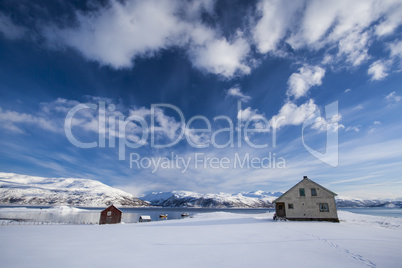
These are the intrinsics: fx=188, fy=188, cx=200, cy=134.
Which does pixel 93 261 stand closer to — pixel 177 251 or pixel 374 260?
pixel 177 251

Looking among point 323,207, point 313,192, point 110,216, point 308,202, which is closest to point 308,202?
point 308,202

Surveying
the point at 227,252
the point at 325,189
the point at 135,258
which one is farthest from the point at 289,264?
the point at 325,189

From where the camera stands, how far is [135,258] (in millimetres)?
10852

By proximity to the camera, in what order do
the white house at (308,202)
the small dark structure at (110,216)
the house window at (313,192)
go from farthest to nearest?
the small dark structure at (110,216) → the house window at (313,192) → the white house at (308,202)

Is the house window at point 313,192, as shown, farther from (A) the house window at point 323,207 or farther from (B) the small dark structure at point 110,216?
(B) the small dark structure at point 110,216

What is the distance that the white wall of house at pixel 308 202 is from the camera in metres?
35.0

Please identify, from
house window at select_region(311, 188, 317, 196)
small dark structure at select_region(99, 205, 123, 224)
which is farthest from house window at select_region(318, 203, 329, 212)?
small dark structure at select_region(99, 205, 123, 224)

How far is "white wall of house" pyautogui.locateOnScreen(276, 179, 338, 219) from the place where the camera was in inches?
1379

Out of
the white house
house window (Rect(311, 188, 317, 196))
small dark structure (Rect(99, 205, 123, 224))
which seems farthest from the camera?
small dark structure (Rect(99, 205, 123, 224))

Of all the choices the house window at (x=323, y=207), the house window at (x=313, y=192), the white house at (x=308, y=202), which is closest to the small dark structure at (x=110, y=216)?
the white house at (x=308, y=202)

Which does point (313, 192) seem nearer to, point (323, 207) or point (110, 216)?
point (323, 207)

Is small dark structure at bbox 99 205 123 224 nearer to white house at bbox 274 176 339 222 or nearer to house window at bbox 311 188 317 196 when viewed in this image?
white house at bbox 274 176 339 222

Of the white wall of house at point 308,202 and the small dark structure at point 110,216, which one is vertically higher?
the white wall of house at point 308,202

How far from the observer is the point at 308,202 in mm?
35969
